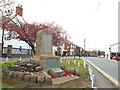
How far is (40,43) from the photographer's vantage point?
1023cm

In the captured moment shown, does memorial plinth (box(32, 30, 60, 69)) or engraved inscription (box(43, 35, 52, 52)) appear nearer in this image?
memorial plinth (box(32, 30, 60, 69))

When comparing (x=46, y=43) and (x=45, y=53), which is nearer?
(x=45, y=53)

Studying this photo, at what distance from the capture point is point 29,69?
9.03m

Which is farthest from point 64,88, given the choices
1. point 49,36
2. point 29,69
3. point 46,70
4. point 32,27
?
point 32,27

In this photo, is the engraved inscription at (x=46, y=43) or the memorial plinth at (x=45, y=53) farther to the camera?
the engraved inscription at (x=46, y=43)

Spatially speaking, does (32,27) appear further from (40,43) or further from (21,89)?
(21,89)

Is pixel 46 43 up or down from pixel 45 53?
up

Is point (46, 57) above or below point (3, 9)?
below

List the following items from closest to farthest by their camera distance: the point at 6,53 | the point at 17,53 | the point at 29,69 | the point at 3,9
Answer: the point at 29,69 → the point at 3,9 → the point at 6,53 → the point at 17,53

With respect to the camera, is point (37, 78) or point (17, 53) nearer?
point (37, 78)

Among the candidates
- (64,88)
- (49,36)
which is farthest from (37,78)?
(49,36)

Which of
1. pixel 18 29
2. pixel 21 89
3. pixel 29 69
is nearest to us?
pixel 21 89

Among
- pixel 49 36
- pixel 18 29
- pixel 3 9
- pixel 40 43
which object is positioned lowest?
pixel 40 43

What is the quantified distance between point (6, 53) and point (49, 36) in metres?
19.0
